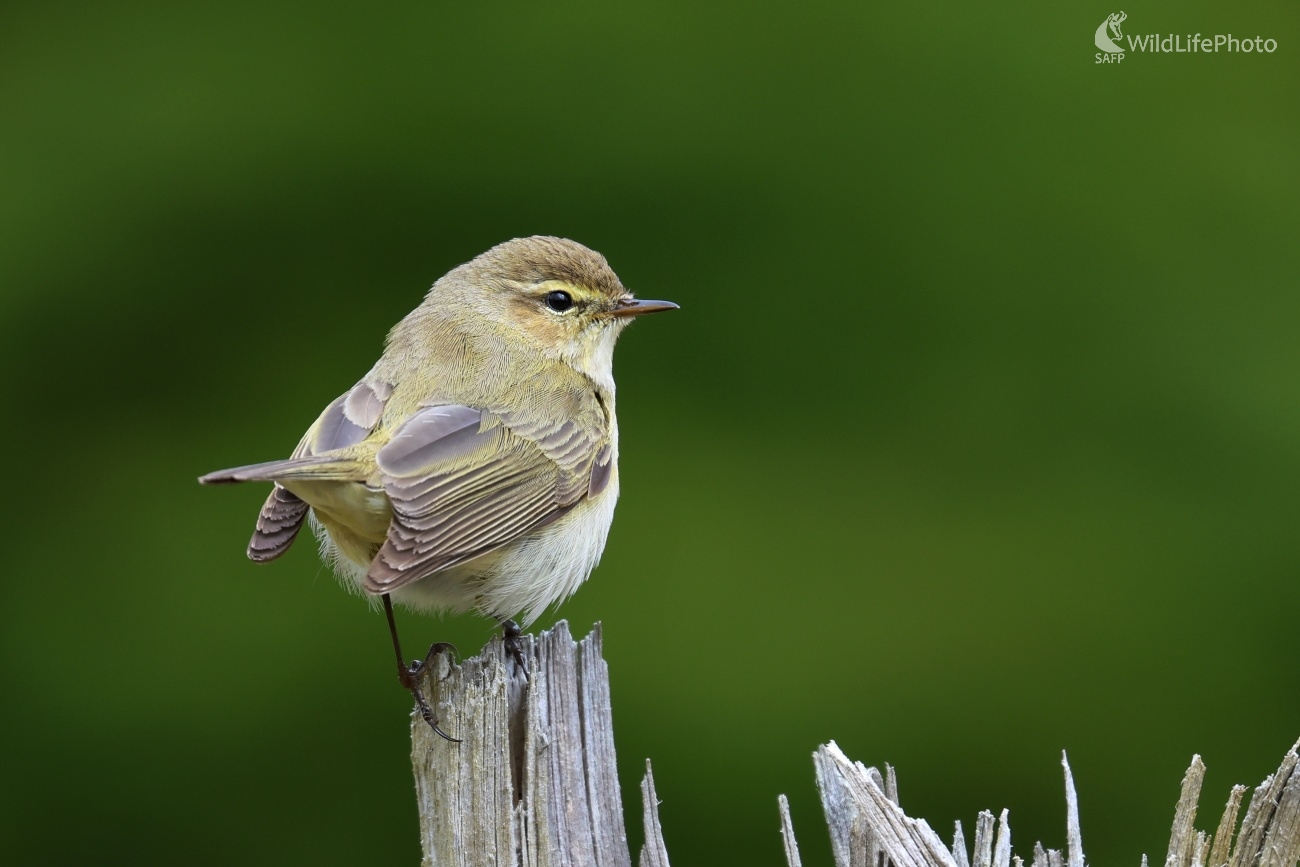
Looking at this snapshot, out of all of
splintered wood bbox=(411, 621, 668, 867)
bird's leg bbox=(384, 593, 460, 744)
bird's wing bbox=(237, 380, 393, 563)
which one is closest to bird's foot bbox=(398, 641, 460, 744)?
bird's leg bbox=(384, 593, 460, 744)

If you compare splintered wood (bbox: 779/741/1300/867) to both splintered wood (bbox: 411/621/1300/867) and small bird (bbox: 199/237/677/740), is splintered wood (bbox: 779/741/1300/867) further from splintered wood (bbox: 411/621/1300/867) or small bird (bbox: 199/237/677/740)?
small bird (bbox: 199/237/677/740)

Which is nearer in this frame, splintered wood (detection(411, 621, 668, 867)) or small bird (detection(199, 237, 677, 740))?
splintered wood (detection(411, 621, 668, 867))

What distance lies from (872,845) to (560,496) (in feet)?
4.82

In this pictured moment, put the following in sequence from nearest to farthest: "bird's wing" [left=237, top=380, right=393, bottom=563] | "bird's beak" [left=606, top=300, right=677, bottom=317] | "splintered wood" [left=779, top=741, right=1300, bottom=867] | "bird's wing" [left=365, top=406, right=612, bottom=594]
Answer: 1. "splintered wood" [left=779, top=741, right=1300, bottom=867]
2. "bird's wing" [left=365, top=406, right=612, bottom=594]
3. "bird's wing" [left=237, top=380, right=393, bottom=563]
4. "bird's beak" [left=606, top=300, right=677, bottom=317]

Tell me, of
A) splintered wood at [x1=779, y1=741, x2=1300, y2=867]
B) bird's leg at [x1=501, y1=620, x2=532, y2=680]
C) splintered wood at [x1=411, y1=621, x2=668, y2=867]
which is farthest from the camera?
bird's leg at [x1=501, y1=620, x2=532, y2=680]

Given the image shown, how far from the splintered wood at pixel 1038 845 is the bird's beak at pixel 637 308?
1.95 m

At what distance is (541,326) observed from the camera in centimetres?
412

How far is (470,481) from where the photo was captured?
3346mm

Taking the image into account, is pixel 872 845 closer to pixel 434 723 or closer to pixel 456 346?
pixel 434 723

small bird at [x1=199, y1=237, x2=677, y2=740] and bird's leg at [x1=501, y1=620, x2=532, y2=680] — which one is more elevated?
small bird at [x1=199, y1=237, x2=677, y2=740]

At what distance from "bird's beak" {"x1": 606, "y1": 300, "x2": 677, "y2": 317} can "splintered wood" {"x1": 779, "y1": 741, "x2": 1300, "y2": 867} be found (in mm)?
1950

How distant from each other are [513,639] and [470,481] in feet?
1.43

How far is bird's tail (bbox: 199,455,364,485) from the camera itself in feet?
9.06

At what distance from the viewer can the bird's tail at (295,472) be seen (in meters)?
2.76
